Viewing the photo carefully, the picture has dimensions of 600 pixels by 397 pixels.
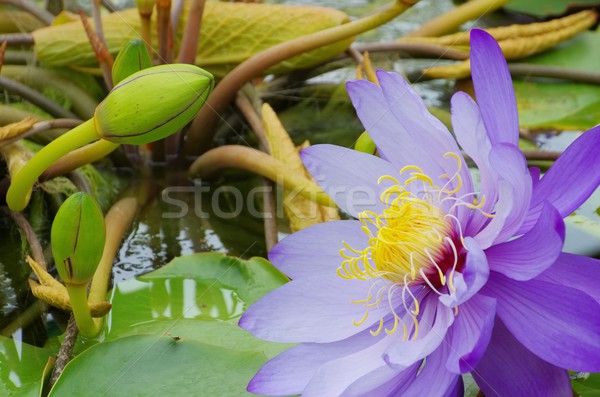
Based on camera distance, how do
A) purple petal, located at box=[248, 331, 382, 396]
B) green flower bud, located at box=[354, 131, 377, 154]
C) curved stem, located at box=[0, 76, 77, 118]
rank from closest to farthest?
purple petal, located at box=[248, 331, 382, 396] < green flower bud, located at box=[354, 131, 377, 154] < curved stem, located at box=[0, 76, 77, 118]

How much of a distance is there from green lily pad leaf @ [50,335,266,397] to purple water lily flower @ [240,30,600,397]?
0.10 meters

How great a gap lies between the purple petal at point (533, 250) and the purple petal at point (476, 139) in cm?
7

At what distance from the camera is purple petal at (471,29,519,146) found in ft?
2.66

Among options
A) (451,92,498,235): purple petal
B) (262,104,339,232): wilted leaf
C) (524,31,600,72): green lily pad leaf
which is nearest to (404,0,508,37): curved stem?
(524,31,600,72): green lily pad leaf

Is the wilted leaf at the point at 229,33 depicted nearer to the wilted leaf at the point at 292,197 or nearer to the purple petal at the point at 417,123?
the wilted leaf at the point at 292,197

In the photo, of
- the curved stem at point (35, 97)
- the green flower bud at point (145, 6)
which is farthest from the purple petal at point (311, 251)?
the curved stem at point (35, 97)

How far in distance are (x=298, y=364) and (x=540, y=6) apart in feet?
5.80

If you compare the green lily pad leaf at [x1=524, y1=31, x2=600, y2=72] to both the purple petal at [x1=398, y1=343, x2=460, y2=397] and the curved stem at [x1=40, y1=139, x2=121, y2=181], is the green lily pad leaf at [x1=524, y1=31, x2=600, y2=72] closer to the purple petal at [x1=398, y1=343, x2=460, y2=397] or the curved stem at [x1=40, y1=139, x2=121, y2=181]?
the curved stem at [x1=40, y1=139, x2=121, y2=181]

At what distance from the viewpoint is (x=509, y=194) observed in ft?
2.37

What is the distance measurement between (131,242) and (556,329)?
2.74ft

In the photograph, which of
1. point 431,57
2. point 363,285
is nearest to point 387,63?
point 431,57

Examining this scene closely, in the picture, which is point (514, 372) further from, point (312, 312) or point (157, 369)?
point (157, 369)

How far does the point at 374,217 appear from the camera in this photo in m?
0.93

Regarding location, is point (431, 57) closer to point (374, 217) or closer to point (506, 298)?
point (374, 217)
